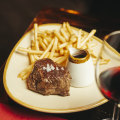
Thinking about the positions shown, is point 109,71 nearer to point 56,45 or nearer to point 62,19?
point 56,45

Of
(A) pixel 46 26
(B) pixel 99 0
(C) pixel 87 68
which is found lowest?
(C) pixel 87 68

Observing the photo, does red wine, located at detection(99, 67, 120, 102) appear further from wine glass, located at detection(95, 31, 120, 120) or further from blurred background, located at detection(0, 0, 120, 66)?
blurred background, located at detection(0, 0, 120, 66)

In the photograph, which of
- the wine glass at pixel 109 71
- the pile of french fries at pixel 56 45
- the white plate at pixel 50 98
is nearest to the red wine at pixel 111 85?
the wine glass at pixel 109 71

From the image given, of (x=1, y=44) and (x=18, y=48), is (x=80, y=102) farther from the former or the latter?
(x=1, y=44)

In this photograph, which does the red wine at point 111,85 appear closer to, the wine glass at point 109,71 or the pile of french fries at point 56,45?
the wine glass at point 109,71

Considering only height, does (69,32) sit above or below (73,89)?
above

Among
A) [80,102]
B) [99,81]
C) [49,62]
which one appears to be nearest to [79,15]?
[49,62]
